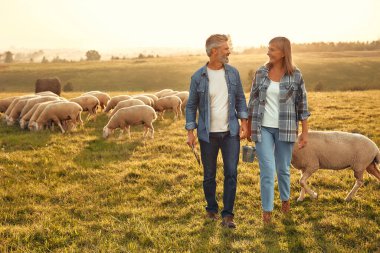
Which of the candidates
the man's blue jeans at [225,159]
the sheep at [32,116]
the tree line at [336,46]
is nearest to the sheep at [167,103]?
the sheep at [32,116]

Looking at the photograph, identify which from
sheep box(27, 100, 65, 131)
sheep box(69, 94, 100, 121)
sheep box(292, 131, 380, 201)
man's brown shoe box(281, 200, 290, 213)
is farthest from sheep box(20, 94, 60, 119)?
man's brown shoe box(281, 200, 290, 213)

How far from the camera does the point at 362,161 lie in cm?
721

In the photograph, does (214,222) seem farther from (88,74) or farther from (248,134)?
(88,74)

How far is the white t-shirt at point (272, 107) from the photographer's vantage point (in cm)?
598

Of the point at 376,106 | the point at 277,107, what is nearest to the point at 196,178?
the point at 277,107

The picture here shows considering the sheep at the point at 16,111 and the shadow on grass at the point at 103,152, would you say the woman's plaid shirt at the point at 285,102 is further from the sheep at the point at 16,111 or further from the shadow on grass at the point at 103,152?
the sheep at the point at 16,111

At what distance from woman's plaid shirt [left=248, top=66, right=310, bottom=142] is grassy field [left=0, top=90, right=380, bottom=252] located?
1.53 metres

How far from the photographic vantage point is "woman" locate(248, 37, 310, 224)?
19.4ft

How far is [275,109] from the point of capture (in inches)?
238

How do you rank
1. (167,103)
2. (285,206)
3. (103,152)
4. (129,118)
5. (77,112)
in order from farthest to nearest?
(167,103) < (77,112) < (129,118) < (103,152) < (285,206)

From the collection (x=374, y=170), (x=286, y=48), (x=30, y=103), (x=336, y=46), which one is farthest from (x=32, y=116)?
(x=336, y=46)

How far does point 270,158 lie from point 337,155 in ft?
6.35

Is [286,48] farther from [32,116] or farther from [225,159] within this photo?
[32,116]

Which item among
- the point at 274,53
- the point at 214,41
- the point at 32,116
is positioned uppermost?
the point at 214,41
